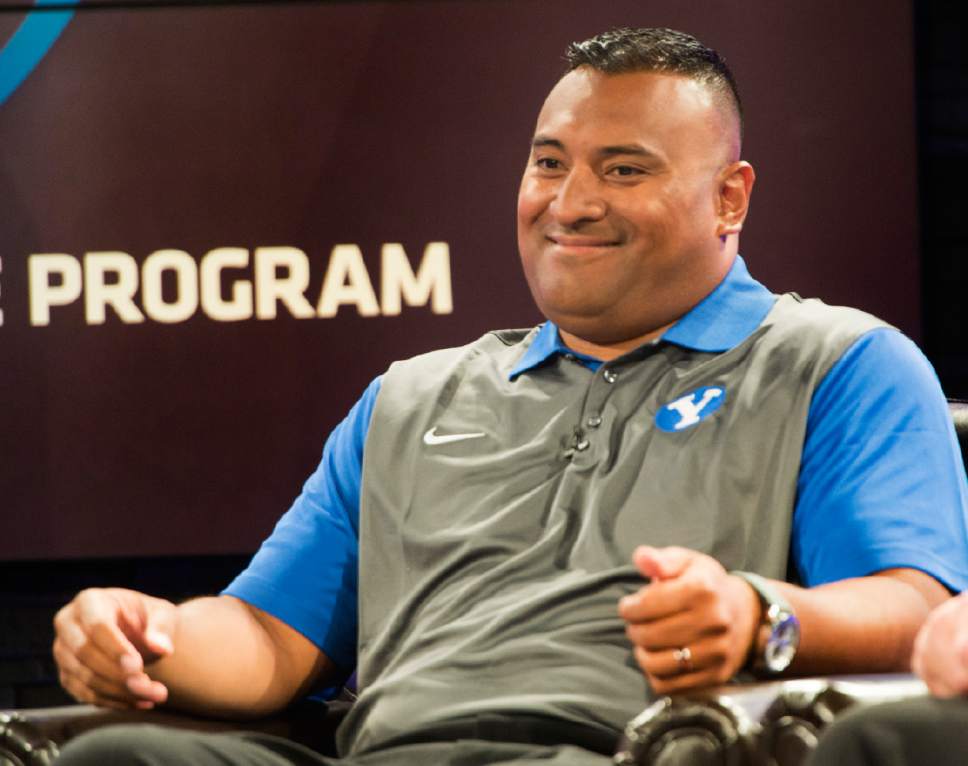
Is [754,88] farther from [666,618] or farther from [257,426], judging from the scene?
[666,618]

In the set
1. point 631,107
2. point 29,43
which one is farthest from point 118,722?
point 29,43

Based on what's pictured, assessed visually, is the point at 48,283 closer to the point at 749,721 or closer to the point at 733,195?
the point at 733,195

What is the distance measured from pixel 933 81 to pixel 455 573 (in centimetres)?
207

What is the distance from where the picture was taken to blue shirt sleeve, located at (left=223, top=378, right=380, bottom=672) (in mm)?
1919

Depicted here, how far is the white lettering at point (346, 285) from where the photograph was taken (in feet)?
10.8

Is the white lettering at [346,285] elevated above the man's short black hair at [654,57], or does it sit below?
below

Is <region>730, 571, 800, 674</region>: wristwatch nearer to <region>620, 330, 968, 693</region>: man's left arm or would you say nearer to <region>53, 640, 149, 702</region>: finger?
<region>620, 330, 968, 693</region>: man's left arm

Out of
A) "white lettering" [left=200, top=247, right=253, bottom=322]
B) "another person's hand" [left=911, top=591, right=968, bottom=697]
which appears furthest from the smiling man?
"white lettering" [left=200, top=247, right=253, bottom=322]

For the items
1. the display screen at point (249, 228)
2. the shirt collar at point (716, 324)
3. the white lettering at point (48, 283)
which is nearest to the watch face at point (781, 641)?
the shirt collar at point (716, 324)

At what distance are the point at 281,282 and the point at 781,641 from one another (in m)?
2.06

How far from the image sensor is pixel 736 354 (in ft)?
6.00

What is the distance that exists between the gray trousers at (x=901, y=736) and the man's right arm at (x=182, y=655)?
32.5 inches

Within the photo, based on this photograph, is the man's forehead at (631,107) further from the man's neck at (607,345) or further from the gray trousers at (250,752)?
the gray trousers at (250,752)

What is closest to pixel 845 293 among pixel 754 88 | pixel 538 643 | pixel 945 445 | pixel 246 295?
pixel 754 88
